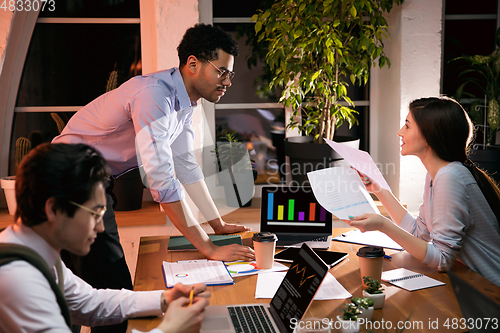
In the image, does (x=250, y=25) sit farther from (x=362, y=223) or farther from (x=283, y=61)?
(x=362, y=223)

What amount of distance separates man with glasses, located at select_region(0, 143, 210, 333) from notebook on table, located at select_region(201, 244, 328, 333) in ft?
0.34

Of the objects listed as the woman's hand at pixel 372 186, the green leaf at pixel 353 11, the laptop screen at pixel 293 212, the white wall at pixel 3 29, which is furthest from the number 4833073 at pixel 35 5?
the woman's hand at pixel 372 186

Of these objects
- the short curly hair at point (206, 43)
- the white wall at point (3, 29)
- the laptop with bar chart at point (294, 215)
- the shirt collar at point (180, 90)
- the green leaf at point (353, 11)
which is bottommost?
the laptop with bar chart at point (294, 215)

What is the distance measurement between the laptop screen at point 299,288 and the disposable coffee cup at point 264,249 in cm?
27

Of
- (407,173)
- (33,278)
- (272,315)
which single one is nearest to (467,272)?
(272,315)

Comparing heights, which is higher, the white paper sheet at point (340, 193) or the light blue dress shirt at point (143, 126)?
the light blue dress shirt at point (143, 126)

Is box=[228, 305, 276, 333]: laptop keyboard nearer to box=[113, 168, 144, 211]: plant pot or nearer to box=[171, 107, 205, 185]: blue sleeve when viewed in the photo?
box=[171, 107, 205, 185]: blue sleeve

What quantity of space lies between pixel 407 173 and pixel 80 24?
2598mm

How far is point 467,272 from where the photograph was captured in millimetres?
1468

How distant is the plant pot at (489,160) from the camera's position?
290cm

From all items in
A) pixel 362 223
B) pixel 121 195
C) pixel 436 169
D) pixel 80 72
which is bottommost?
pixel 121 195

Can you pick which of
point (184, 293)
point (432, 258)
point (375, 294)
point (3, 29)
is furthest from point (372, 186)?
point (3, 29)

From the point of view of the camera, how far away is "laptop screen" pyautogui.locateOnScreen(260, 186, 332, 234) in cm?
178

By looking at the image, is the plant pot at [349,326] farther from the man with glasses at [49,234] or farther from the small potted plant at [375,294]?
the man with glasses at [49,234]
